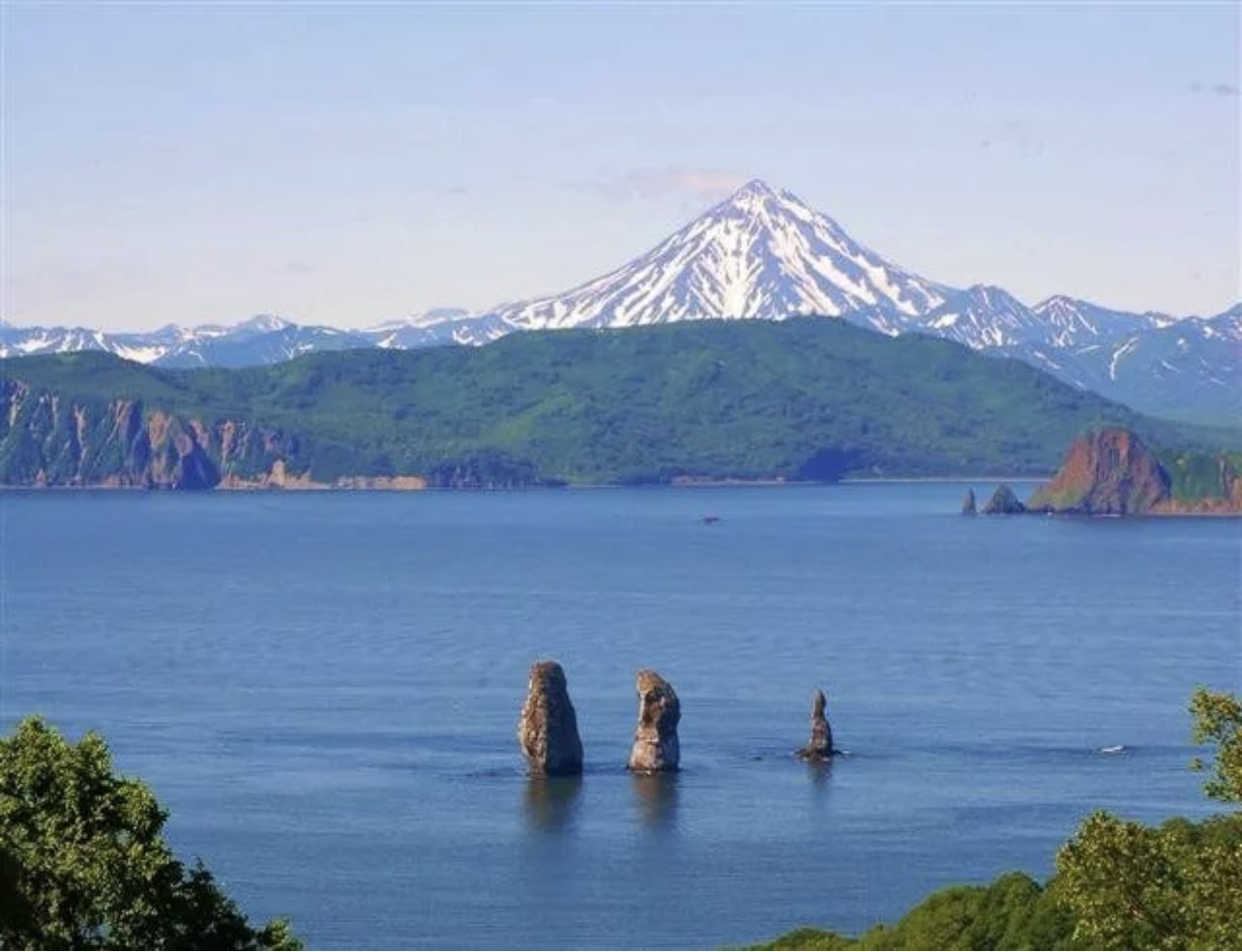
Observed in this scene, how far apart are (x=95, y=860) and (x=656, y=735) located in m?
76.3

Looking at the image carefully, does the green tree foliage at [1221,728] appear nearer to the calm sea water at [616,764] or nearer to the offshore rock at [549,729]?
the calm sea water at [616,764]

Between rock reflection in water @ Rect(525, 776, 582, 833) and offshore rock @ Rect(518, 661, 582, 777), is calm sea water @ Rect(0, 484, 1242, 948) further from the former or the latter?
offshore rock @ Rect(518, 661, 582, 777)

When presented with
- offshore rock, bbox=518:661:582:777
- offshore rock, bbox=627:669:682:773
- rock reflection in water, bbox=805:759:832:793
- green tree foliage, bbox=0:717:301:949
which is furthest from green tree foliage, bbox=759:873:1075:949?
offshore rock, bbox=518:661:582:777

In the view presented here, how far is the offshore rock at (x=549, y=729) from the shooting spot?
11362 centimetres

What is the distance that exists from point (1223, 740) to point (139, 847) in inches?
595

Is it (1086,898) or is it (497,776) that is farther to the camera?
(497,776)

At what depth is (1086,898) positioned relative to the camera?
37.0 m

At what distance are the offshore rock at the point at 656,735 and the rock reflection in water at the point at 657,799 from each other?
0.59m

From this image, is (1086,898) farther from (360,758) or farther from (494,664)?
(494,664)

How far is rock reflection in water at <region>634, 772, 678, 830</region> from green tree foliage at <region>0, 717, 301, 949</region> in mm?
61658

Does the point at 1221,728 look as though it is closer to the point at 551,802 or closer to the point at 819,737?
the point at 551,802

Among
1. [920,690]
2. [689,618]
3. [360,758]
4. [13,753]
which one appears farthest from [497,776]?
[689,618]

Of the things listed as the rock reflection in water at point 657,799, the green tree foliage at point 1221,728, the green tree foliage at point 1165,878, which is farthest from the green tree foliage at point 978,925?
the rock reflection in water at point 657,799

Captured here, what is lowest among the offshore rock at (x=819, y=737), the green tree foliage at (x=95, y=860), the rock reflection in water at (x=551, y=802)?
the rock reflection in water at (x=551, y=802)
